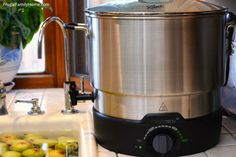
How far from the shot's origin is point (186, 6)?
887 mm

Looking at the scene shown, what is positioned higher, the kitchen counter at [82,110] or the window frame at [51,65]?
the window frame at [51,65]

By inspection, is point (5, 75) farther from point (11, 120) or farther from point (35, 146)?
point (35, 146)

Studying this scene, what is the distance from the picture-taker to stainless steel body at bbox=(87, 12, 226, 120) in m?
0.85

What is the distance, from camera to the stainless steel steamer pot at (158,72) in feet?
2.81

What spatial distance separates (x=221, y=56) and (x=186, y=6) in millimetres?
133

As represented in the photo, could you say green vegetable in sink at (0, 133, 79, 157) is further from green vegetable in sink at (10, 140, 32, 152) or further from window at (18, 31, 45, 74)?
window at (18, 31, 45, 74)

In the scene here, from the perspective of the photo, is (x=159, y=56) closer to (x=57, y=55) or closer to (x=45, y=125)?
(x=45, y=125)

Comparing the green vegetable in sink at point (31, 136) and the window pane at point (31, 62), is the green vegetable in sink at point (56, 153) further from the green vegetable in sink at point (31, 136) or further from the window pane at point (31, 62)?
the window pane at point (31, 62)

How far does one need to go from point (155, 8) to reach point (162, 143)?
26 cm

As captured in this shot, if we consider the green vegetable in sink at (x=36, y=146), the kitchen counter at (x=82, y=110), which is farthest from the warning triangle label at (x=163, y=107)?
the green vegetable in sink at (x=36, y=146)

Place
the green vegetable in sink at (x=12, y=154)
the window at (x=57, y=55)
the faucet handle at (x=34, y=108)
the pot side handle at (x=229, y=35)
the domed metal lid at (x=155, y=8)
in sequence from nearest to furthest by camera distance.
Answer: the domed metal lid at (x=155, y=8) < the pot side handle at (x=229, y=35) < the green vegetable in sink at (x=12, y=154) < the faucet handle at (x=34, y=108) < the window at (x=57, y=55)

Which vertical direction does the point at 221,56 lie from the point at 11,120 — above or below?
above

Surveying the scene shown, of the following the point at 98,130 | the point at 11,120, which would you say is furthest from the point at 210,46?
the point at 11,120

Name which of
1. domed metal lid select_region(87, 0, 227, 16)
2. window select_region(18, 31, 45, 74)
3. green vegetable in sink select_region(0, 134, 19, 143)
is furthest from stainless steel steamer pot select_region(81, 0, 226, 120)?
window select_region(18, 31, 45, 74)
